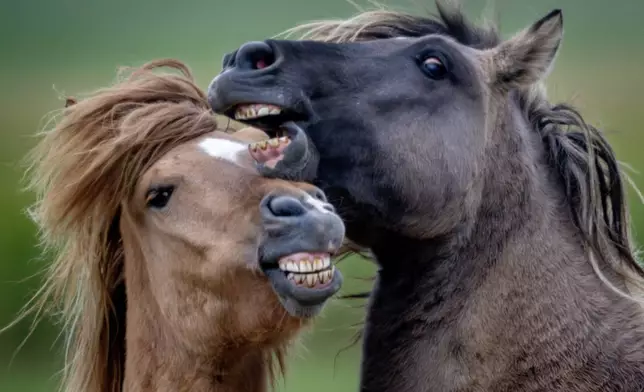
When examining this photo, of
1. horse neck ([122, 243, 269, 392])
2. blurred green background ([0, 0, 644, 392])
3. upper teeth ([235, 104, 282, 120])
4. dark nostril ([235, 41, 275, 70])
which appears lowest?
blurred green background ([0, 0, 644, 392])

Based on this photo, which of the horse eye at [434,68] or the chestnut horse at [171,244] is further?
the horse eye at [434,68]

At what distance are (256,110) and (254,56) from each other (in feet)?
0.68

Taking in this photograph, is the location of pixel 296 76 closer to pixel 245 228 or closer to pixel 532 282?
pixel 245 228

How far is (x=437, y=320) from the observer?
475cm

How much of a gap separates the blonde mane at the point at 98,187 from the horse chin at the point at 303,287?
0.90 meters

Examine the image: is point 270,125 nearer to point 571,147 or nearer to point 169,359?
point 169,359

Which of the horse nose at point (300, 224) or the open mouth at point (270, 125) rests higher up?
the open mouth at point (270, 125)

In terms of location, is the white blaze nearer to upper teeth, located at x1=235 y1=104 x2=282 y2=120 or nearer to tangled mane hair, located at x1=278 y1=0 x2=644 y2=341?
upper teeth, located at x1=235 y1=104 x2=282 y2=120

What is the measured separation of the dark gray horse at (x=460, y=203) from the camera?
461 cm

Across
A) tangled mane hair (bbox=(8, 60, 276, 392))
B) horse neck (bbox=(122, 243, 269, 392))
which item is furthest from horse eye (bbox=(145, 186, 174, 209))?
horse neck (bbox=(122, 243, 269, 392))

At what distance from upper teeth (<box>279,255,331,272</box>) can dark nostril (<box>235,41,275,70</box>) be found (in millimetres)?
773

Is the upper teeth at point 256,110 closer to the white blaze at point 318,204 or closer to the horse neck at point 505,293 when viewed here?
the white blaze at point 318,204

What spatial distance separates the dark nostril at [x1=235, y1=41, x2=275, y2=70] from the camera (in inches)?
178

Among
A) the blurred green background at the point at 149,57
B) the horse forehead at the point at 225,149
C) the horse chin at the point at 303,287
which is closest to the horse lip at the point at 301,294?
the horse chin at the point at 303,287
